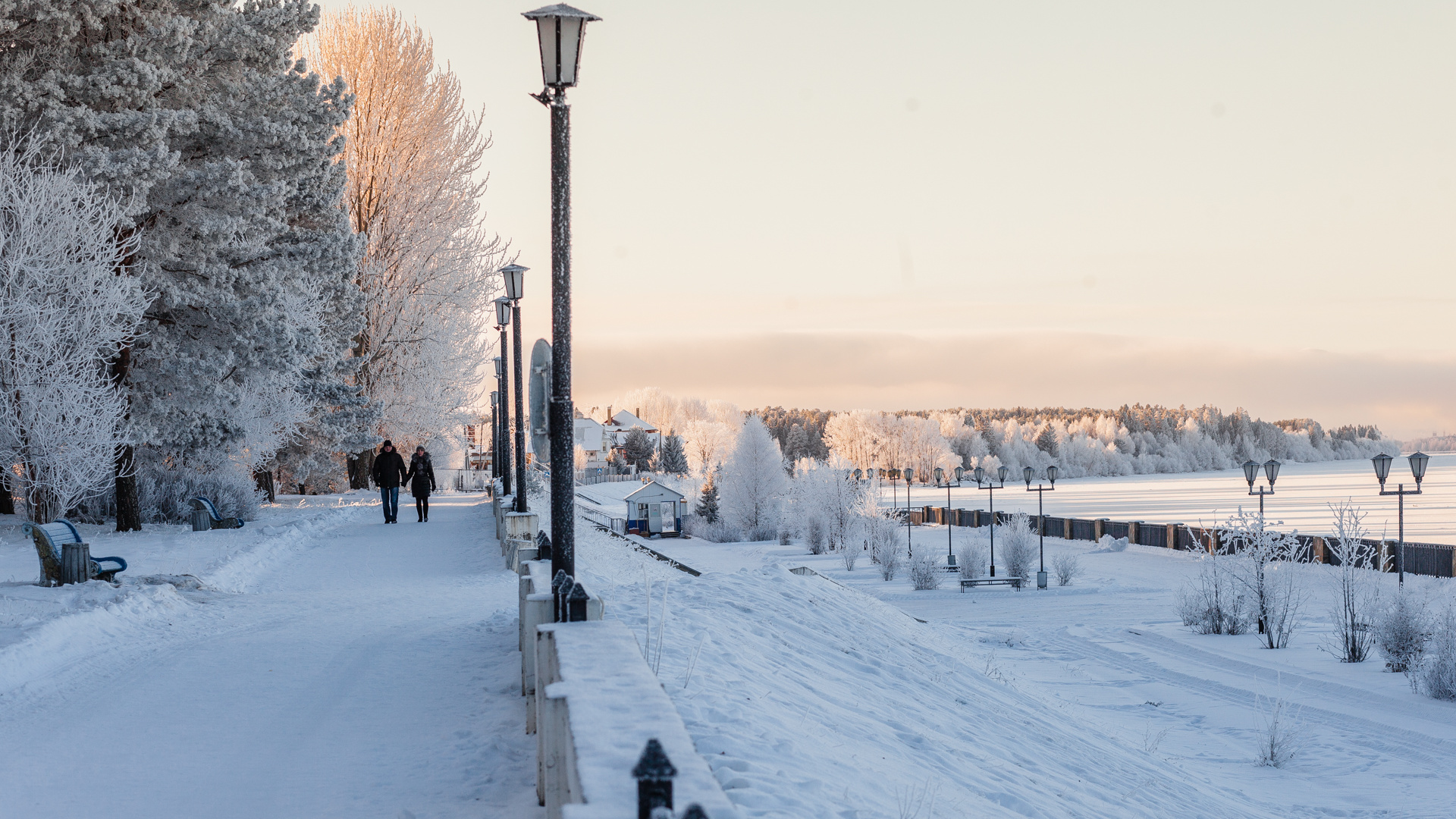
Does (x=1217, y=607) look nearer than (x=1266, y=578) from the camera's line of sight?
No

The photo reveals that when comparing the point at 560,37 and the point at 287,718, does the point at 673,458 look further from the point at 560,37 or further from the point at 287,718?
the point at 287,718

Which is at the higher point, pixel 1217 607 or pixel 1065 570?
pixel 1217 607

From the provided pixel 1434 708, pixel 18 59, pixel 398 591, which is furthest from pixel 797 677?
pixel 18 59

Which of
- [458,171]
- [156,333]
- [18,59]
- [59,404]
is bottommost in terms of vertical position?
[59,404]

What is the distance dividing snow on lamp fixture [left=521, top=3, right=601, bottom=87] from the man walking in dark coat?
16.1 m

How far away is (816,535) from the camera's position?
167 ft

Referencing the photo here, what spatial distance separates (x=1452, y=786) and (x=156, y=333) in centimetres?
2163

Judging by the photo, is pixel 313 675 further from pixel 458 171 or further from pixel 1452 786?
pixel 458 171

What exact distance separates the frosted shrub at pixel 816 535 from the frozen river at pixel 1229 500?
10.7 m

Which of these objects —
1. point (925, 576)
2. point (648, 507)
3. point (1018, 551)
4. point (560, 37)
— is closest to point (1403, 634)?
point (560, 37)

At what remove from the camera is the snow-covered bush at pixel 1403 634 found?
15.5 m

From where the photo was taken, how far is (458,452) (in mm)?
47250

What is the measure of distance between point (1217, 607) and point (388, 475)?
676 inches

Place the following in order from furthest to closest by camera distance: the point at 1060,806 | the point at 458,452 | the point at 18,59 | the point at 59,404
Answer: the point at 458,452 → the point at 18,59 → the point at 59,404 → the point at 1060,806
